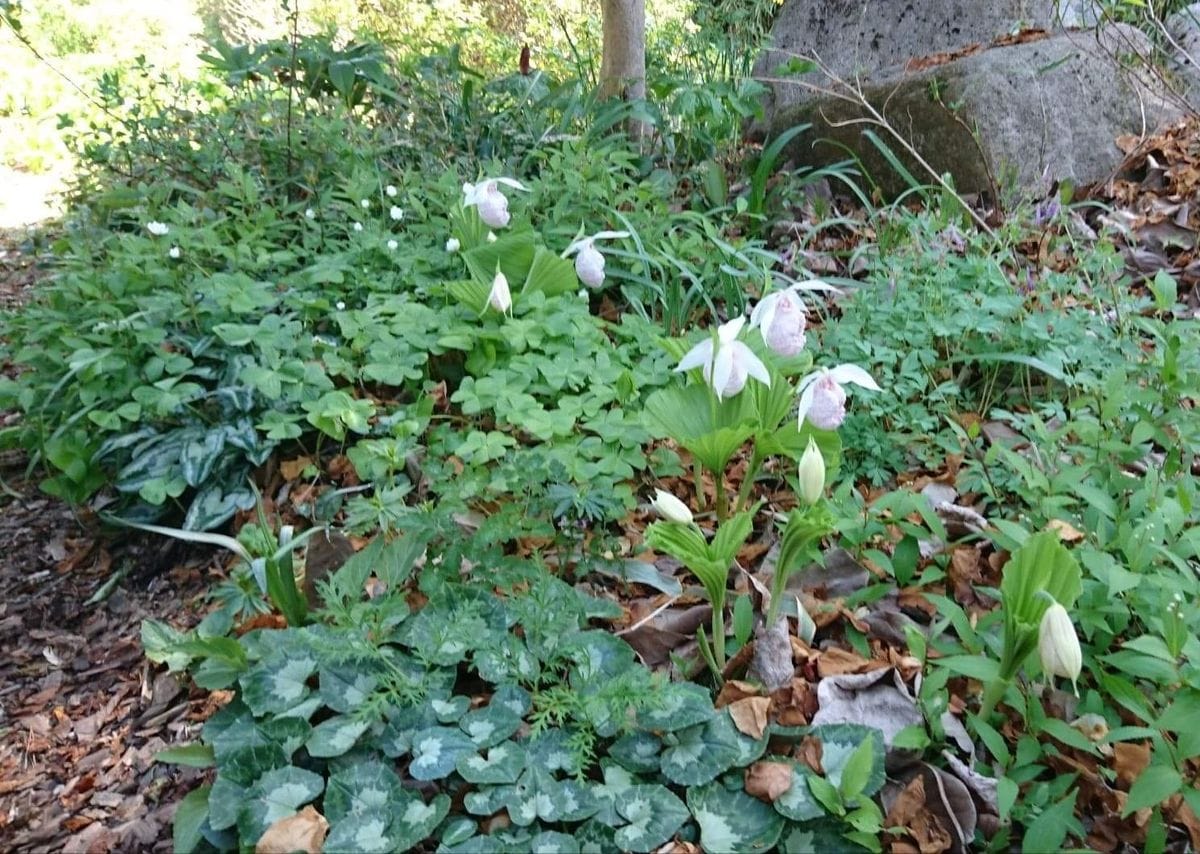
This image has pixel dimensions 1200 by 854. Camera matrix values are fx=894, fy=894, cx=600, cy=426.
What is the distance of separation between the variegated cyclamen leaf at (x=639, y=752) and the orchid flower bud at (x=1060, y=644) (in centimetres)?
59

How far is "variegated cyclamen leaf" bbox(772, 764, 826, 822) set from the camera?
130 centimetres

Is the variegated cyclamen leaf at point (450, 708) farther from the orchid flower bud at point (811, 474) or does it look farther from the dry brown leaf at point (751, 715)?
the orchid flower bud at point (811, 474)

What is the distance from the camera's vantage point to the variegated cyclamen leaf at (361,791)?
1329 mm

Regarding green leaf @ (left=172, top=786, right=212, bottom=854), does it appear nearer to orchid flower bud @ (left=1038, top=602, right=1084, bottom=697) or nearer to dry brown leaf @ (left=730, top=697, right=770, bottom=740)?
dry brown leaf @ (left=730, top=697, right=770, bottom=740)

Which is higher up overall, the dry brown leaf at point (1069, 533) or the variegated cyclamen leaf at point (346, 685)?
the dry brown leaf at point (1069, 533)

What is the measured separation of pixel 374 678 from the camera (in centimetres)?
148

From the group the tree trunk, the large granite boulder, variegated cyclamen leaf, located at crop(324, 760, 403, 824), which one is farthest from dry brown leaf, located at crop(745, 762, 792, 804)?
the tree trunk

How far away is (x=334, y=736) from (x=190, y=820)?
24 cm

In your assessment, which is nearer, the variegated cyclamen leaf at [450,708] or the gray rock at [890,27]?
the variegated cyclamen leaf at [450,708]

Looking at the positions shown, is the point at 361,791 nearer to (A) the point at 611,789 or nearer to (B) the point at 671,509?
(A) the point at 611,789

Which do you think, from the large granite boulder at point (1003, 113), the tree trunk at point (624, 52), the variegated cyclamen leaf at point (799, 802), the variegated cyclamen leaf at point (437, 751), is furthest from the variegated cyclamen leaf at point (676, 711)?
the tree trunk at point (624, 52)

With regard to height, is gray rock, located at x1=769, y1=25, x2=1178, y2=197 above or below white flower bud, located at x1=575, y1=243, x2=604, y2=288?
above

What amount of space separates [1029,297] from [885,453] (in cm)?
84

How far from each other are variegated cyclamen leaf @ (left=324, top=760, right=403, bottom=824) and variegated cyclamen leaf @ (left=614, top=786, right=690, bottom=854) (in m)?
0.34
